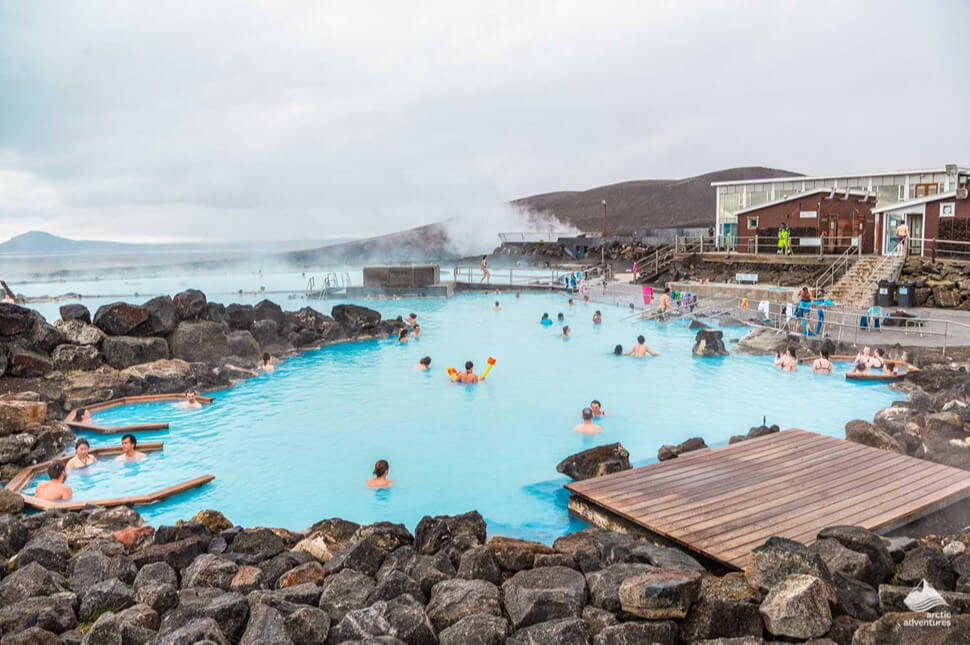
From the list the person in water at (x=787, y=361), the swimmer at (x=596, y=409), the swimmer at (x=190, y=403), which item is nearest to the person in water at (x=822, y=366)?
the person in water at (x=787, y=361)

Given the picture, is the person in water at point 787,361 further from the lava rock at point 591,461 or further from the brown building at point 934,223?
the brown building at point 934,223

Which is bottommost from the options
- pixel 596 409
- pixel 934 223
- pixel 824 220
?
pixel 596 409

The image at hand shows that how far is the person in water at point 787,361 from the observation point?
13.3 metres

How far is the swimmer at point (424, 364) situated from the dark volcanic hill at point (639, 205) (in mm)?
63952

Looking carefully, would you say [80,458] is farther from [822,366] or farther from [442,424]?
[822,366]

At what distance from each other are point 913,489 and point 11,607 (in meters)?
6.45

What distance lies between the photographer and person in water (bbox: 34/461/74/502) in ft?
23.3

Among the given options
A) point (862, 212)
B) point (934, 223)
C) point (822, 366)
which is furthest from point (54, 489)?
point (862, 212)

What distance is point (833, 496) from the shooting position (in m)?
5.47

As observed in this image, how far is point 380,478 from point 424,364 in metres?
6.97

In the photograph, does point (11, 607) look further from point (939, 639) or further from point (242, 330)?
point (242, 330)

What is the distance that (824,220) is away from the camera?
26.5 meters

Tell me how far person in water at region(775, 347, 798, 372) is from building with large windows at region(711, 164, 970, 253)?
10075mm

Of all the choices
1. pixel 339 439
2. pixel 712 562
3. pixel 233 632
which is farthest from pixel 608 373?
pixel 233 632
